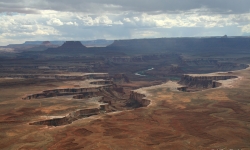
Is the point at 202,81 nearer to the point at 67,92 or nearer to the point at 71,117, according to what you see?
the point at 67,92

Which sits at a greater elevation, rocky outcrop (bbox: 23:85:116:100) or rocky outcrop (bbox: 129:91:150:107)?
rocky outcrop (bbox: 23:85:116:100)

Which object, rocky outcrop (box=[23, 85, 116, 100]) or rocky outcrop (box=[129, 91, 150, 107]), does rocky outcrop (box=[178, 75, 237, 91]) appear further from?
rocky outcrop (box=[23, 85, 116, 100])

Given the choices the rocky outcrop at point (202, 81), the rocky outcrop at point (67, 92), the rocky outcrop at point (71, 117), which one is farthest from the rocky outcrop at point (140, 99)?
the rocky outcrop at point (202, 81)

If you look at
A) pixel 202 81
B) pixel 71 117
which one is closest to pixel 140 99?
pixel 71 117

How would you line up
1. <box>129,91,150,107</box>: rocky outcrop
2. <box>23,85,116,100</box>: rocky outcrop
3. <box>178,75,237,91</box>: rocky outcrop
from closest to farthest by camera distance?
<box>129,91,150,107</box>: rocky outcrop → <box>23,85,116,100</box>: rocky outcrop → <box>178,75,237,91</box>: rocky outcrop

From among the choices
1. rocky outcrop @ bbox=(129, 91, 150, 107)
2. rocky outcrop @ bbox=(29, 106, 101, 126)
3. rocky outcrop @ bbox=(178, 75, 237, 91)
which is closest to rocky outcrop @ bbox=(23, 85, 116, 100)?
rocky outcrop @ bbox=(129, 91, 150, 107)

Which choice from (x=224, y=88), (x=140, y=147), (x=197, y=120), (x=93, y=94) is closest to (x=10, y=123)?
(x=140, y=147)

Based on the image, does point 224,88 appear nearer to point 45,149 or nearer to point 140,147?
point 140,147

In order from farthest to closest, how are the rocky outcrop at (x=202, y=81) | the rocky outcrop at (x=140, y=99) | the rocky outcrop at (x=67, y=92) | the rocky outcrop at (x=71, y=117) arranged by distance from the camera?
the rocky outcrop at (x=202, y=81), the rocky outcrop at (x=67, y=92), the rocky outcrop at (x=140, y=99), the rocky outcrop at (x=71, y=117)

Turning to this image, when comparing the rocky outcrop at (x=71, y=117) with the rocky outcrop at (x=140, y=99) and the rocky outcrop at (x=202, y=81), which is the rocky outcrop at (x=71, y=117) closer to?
the rocky outcrop at (x=140, y=99)

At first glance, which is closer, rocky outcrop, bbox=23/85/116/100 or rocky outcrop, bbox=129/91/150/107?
rocky outcrop, bbox=129/91/150/107

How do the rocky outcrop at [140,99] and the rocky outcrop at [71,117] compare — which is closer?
the rocky outcrop at [71,117]
